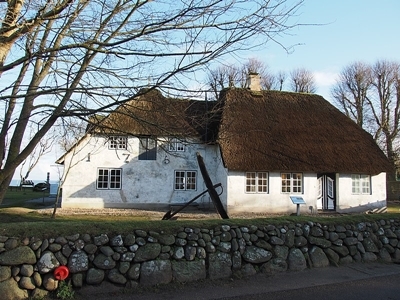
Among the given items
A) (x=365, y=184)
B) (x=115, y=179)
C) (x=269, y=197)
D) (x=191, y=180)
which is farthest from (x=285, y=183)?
(x=115, y=179)

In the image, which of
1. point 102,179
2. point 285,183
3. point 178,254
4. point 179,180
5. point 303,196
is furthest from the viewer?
point 179,180

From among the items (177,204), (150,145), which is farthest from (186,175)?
(150,145)

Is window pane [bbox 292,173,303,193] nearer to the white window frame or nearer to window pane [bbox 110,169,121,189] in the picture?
the white window frame

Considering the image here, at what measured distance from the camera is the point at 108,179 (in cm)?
2211

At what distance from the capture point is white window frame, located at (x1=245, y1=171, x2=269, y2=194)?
20.6 meters

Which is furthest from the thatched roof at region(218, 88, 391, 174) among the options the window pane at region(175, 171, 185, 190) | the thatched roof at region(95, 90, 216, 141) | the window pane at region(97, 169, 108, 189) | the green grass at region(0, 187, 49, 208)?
the green grass at region(0, 187, 49, 208)

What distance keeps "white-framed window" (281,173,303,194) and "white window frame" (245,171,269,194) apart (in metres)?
1.04

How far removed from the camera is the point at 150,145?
21.5 feet

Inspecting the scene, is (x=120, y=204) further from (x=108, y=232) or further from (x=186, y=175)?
(x=108, y=232)

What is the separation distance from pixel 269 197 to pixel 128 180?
8458 mm

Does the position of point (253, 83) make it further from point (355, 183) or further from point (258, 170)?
point (355, 183)

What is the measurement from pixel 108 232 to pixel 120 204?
646 inches

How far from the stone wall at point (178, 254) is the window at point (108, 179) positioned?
53.7ft

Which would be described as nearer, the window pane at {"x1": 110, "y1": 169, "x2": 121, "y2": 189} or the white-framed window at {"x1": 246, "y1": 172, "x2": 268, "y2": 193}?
the white-framed window at {"x1": 246, "y1": 172, "x2": 268, "y2": 193}
